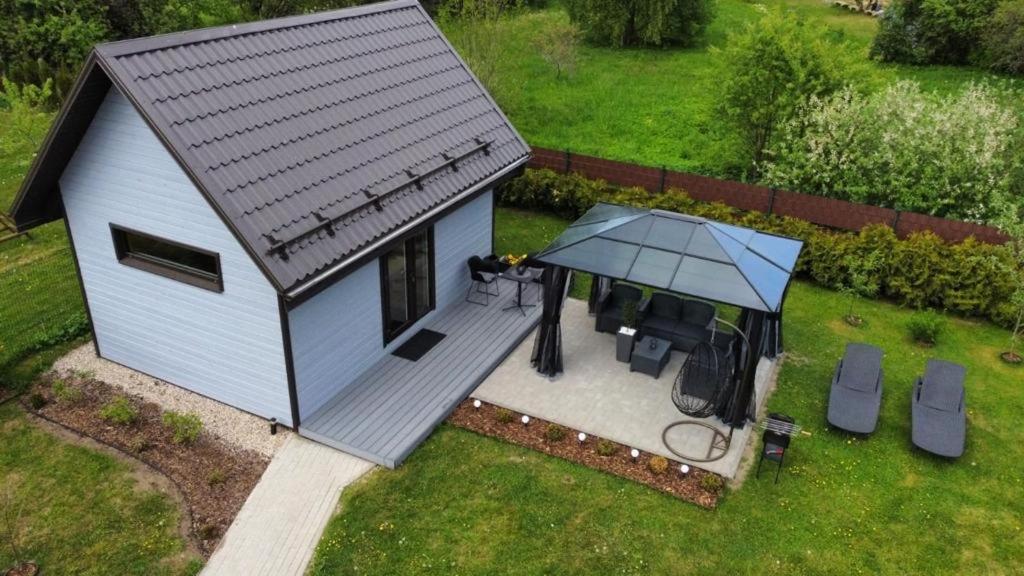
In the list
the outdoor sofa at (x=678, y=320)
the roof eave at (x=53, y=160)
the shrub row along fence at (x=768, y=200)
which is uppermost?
the roof eave at (x=53, y=160)

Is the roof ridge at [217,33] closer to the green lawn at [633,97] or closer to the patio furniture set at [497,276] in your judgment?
the patio furniture set at [497,276]

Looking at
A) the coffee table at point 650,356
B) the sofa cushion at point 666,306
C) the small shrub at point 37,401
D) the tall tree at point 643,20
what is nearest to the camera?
the small shrub at point 37,401

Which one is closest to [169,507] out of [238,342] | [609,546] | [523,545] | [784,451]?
[238,342]

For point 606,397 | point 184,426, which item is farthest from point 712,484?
point 184,426

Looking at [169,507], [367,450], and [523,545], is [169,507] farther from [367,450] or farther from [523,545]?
[523,545]

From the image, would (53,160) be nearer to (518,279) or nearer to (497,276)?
(497,276)

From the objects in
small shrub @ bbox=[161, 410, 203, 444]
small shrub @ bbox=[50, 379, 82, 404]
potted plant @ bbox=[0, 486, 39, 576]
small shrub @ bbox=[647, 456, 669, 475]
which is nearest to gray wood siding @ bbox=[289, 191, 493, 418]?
small shrub @ bbox=[161, 410, 203, 444]

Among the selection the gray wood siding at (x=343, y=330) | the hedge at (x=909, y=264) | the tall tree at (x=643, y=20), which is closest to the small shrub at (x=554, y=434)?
the gray wood siding at (x=343, y=330)
